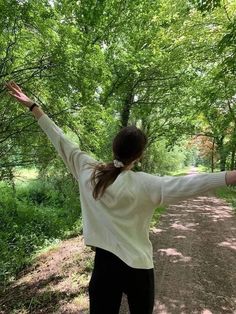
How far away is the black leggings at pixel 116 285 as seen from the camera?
2.28 metres

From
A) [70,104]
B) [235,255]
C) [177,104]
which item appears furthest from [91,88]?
[177,104]

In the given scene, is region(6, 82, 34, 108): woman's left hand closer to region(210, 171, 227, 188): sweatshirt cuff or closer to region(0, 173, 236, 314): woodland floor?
region(210, 171, 227, 188): sweatshirt cuff

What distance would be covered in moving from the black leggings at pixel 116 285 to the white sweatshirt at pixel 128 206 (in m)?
0.06

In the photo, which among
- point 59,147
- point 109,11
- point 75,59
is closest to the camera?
point 59,147

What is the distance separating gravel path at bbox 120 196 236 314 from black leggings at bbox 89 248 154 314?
316 cm

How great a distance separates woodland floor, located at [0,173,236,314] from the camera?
5535mm

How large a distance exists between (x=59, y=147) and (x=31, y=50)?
5542mm

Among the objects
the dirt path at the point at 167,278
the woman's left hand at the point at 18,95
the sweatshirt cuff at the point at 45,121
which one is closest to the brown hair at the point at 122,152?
the sweatshirt cuff at the point at 45,121

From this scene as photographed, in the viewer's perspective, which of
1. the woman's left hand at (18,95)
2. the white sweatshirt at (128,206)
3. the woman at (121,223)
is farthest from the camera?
the woman's left hand at (18,95)

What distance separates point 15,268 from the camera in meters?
8.41

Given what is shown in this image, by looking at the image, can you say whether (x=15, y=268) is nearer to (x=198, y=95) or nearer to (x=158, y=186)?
(x=158, y=186)

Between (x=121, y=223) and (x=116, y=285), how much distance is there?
40 centimetres

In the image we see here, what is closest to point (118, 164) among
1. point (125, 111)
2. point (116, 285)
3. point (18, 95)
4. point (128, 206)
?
point (128, 206)

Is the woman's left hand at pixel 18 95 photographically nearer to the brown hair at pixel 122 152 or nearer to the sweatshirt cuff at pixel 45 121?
the sweatshirt cuff at pixel 45 121
